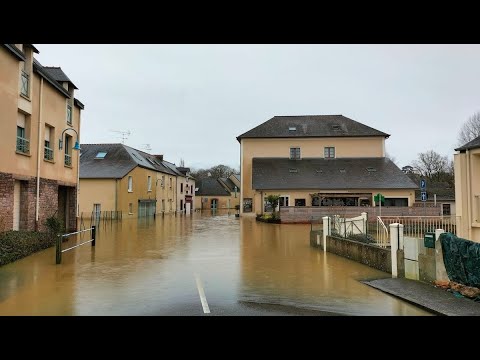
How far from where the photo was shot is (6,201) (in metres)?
13.4

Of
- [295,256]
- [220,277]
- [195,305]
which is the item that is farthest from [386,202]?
[195,305]

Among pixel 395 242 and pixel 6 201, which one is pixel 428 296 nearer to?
pixel 395 242

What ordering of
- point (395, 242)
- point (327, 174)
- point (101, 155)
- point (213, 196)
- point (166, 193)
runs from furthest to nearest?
point (213, 196)
point (166, 193)
point (101, 155)
point (327, 174)
point (395, 242)

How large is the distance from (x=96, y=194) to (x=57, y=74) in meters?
16.3

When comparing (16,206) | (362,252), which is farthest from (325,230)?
(16,206)

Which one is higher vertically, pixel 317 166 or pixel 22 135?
pixel 317 166

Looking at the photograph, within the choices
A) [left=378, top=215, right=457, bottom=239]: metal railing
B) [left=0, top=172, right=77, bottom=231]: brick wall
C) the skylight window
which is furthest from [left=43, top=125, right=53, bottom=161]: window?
the skylight window

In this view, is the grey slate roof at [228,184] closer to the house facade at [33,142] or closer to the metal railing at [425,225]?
the house facade at [33,142]

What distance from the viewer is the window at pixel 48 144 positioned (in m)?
17.3
